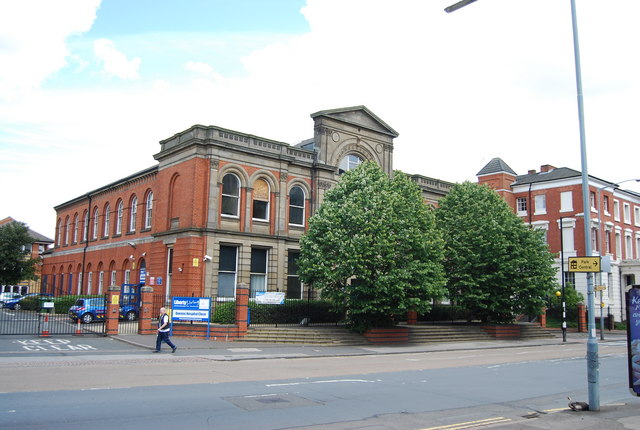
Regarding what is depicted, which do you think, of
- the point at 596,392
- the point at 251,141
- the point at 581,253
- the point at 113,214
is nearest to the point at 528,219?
the point at 581,253

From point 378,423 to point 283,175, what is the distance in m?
26.2

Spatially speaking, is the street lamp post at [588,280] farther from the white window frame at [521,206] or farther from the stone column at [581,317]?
the white window frame at [521,206]

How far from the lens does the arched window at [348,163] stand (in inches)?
1510

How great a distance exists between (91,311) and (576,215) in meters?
40.9

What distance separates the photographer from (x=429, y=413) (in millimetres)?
10609

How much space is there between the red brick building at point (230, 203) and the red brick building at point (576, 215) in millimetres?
20121

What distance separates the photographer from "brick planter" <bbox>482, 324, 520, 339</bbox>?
34.9 meters

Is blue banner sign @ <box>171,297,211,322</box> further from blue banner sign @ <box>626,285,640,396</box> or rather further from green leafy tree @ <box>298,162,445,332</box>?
blue banner sign @ <box>626,285,640,396</box>

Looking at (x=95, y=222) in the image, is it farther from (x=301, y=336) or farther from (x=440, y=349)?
(x=440, y=349)

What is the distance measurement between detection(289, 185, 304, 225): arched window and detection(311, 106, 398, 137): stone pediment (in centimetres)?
519

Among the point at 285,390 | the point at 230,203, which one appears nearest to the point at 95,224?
the point at 230,203

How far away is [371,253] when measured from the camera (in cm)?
2606

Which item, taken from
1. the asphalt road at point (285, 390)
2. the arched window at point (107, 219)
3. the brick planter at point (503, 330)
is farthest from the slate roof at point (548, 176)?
the arched window at point (107, 219)

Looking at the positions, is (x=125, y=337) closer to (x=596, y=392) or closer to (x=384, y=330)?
(x=384, y=330)
